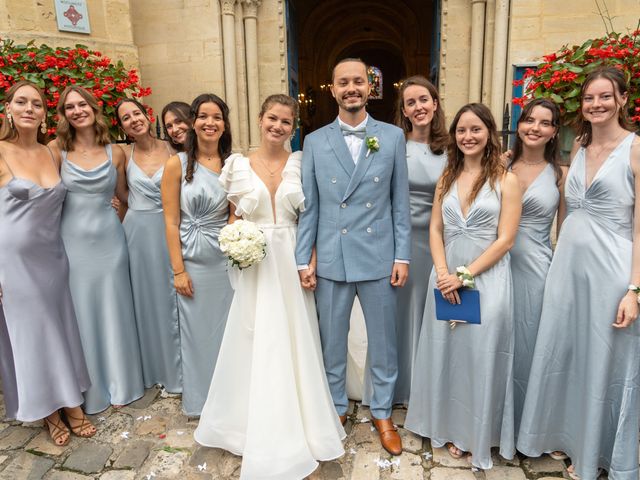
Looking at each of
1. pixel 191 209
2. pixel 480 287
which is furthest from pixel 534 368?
pixel 191 209

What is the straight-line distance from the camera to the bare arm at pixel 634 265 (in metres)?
2.21

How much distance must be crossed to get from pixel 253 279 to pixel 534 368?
1.72m

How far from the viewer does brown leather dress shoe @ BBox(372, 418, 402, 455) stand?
2766 millimetres

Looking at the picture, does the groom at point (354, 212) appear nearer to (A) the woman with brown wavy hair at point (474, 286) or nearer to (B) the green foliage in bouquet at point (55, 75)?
(A) the woman with brown wavy hair at point (474, 286)

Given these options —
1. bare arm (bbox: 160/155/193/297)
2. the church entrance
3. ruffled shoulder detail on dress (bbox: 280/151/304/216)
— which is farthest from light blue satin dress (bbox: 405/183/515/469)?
the church entrance

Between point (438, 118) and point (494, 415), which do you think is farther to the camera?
point (438, 118)

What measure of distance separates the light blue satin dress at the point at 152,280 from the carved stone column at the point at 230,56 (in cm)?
405

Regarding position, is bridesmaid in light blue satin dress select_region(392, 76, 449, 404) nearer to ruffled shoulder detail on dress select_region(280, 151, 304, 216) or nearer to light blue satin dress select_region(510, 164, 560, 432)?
light blue satin dress select_region(510, 164, 560, 432)

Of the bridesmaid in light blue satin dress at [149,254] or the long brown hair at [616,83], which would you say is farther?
the bridesmaid in light blue satin dress at [149,254]

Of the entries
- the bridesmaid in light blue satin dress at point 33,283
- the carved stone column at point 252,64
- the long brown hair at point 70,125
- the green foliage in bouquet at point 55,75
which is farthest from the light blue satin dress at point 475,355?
the carved stone column at point 252,64

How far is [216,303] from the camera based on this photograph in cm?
316

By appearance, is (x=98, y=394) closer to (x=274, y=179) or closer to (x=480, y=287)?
(x=274, y=179)

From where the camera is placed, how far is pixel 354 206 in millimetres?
2602

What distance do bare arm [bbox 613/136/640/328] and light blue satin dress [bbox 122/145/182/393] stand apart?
293cm
